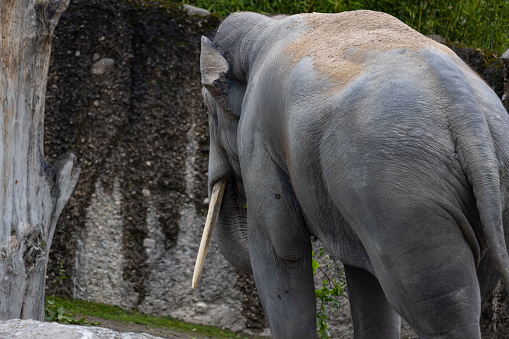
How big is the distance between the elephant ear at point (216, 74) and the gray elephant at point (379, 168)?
31 centimetres

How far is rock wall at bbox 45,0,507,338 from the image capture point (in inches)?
227

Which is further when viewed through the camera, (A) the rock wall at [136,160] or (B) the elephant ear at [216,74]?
(A) the rock wall at [136,160]

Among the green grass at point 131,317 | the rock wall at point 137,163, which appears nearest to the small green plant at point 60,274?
the rock wall at point 137,163

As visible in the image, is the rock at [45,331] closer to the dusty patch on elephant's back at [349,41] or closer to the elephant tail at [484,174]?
the dusty patch on elephant's back at [349,41]

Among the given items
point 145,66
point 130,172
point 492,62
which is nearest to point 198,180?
point 130,172

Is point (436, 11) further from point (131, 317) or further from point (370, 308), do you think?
point (370, 308)

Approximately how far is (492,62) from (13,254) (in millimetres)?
3269

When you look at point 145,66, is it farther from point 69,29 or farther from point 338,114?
point 338,114

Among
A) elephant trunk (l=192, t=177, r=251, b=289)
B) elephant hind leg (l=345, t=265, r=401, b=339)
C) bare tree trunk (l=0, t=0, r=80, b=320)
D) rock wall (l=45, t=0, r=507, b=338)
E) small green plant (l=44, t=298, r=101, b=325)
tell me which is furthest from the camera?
rock wall (l=45, t=0, r=507, b=338)

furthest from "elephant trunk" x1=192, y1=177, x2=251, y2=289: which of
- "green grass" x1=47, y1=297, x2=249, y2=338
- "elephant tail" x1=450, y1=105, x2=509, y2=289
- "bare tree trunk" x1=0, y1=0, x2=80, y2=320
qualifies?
"green grass" x1=47, y1=297, x2=249, y2=338

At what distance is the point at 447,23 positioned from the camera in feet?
21.5

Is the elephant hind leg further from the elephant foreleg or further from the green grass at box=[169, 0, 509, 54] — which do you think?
the green grass at box=[169, 0, 509, 54]

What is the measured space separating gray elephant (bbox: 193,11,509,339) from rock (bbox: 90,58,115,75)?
2987 millimetres

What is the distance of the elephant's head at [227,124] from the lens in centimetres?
329
